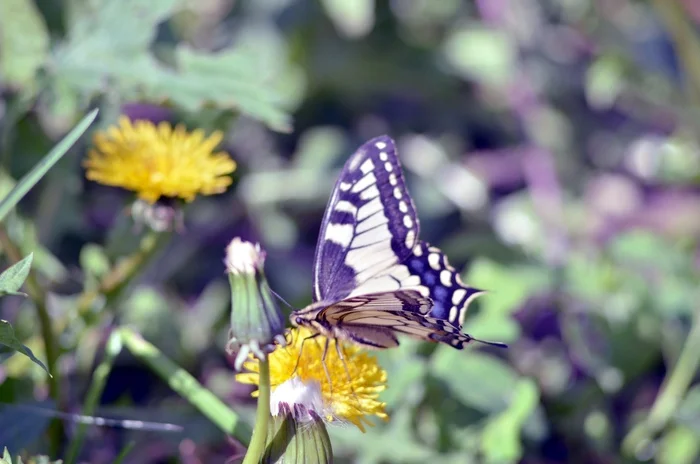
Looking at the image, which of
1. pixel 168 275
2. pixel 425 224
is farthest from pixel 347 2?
pixel 168 275

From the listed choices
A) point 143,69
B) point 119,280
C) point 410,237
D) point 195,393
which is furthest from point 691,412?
point 143,69

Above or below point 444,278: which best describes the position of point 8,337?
above

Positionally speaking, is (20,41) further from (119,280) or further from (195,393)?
(195,393)

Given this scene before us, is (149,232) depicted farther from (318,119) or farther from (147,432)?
(318,119)

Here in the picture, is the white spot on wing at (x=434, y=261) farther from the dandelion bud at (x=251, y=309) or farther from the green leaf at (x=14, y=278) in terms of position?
the green leaf at (x=14, y=278)

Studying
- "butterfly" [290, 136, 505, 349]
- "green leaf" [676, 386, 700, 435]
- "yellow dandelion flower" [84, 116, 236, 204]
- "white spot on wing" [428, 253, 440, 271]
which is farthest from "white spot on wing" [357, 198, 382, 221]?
"green leaf" [676, 386, 700, 435]

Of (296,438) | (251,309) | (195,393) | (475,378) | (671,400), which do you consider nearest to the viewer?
(251,309)

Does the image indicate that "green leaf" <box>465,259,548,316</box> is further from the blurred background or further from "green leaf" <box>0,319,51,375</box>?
"green leaf" <box>0,319,51,375</box>
